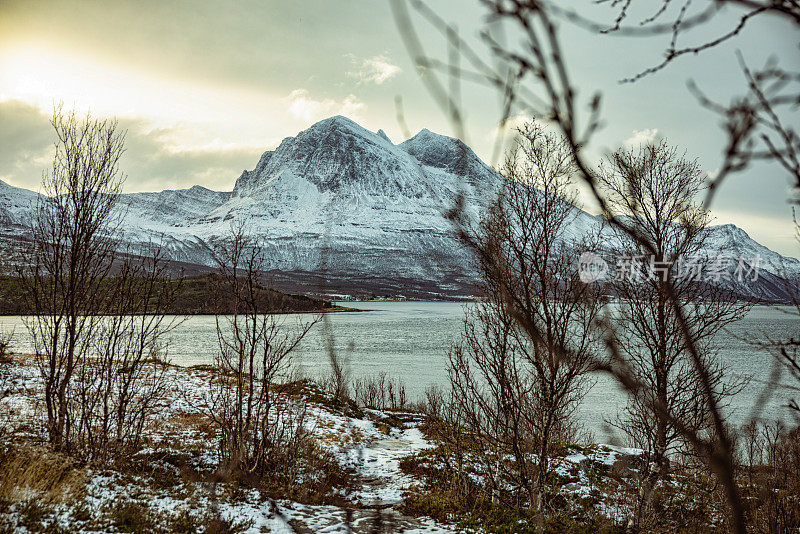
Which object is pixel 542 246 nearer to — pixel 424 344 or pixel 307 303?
pixel 424 344

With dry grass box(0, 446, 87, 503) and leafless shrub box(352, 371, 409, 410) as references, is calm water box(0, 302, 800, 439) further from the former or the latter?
dry grass box(0, 446, 87, 503)

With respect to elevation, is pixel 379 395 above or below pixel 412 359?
above

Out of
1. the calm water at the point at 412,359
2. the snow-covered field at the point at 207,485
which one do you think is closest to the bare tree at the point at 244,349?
the snow-covered field at the point at 207,485

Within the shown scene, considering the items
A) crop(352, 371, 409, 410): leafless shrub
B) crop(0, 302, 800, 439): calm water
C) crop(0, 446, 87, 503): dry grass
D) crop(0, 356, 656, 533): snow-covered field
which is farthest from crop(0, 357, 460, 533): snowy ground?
crop(352, 371, 409, 410): leafless shrub

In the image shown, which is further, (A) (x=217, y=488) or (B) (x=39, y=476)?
(A) (x=217, y=488)

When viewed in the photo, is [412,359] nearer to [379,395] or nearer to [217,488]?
[379,395]

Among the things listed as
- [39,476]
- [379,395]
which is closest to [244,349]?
[39,476]

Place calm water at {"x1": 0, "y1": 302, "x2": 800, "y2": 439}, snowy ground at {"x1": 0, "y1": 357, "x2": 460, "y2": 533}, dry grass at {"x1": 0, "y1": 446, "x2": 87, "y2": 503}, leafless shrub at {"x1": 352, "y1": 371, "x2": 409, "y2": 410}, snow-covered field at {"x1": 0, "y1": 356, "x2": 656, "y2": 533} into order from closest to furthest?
dry grass at {"x1": 0, "y1": 446, "x2": 87, "y2": 503}, snow-covered field at {"x1": 0, "y1": 356, "x2": 656, "y2": 533}, snowy ground at {"x1": 0, "y1": 357, "x2": 460, "y2": 533}, calm water at {"x1": 0, "y1": 302, "x2": 800, "y2": 439}, leafless shrub at {"x1": 352, "y1": 371, "x2": 409, "y2": 410}

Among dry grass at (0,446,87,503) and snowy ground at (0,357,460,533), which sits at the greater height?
dry grass at (0,446,87,503)

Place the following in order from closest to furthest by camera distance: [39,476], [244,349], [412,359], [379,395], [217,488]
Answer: [39,476] < [217,488] < [244,349] < [379,395] < [412,359]

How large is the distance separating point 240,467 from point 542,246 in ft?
26.0

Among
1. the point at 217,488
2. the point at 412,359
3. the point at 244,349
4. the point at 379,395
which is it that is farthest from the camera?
the point at 412,359

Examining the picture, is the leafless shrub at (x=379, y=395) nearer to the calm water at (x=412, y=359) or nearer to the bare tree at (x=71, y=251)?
the calm water at (x=412, y=359)

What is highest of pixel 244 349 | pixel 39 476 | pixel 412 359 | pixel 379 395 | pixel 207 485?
pixel 244 349
